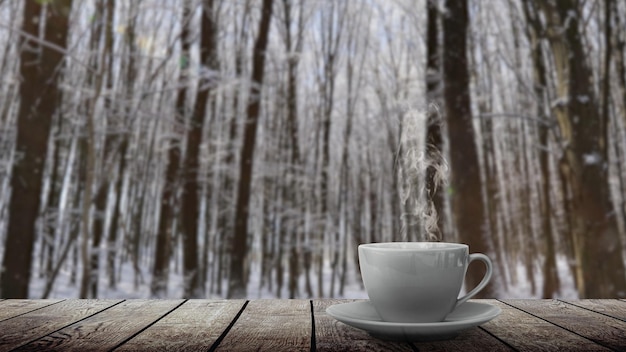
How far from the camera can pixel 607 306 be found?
0.65 meters

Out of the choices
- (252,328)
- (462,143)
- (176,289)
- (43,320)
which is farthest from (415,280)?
(176,289)

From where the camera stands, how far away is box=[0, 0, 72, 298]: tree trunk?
2.26 m

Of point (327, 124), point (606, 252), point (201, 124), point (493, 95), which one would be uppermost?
point (493, 95)

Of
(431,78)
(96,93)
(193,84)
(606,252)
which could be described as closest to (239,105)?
(193,84)

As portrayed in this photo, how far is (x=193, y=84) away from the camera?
3.35m

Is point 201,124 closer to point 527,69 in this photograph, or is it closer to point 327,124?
point 327,124

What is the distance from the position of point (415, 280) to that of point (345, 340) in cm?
→ 8

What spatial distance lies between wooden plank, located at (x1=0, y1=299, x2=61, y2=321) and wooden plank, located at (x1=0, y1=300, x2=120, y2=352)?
0.01 metres

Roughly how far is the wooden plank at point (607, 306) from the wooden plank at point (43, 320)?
62 centimetres

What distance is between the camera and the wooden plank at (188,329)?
40 centimetres

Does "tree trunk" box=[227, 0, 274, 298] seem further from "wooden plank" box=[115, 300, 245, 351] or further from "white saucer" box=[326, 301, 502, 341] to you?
"white saucer" box=[326, 301, 502, 341]

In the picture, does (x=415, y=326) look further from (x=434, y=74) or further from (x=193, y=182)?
(x=193, y=182)

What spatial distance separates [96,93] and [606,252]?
106 inches

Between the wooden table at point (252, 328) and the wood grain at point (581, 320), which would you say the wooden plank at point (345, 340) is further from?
the wood grain at point (581, 320)
